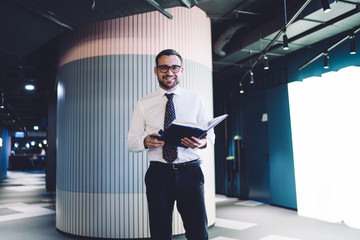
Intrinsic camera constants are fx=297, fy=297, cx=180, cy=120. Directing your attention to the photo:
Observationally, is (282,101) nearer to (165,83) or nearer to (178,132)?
(165,83)

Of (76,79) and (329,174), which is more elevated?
(76,79)

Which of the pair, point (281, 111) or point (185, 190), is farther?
point (281, 111)

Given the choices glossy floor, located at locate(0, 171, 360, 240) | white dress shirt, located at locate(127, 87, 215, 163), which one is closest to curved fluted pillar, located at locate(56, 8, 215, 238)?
glossy floor, located at locate(0, 171, 360, 240)

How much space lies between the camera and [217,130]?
351 inches

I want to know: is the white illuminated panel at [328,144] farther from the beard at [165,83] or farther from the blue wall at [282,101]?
the beard at [165,83]

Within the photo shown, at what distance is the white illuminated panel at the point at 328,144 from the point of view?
464 centimetres

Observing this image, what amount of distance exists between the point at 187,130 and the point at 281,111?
215 inches

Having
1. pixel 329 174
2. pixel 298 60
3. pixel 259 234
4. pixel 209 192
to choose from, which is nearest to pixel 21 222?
pixel 209 192

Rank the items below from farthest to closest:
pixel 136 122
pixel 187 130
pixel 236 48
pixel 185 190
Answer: pixel 236 48, pixel 136 122, pixel 185 190, pixel 187 130

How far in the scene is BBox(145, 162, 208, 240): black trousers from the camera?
1768 mm

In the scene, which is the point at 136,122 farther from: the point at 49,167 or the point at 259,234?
the point at 49,167

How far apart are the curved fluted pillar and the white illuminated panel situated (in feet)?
6.59

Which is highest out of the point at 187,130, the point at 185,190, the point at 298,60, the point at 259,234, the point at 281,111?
the point at 298,60

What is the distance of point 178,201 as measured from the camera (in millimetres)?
1804
